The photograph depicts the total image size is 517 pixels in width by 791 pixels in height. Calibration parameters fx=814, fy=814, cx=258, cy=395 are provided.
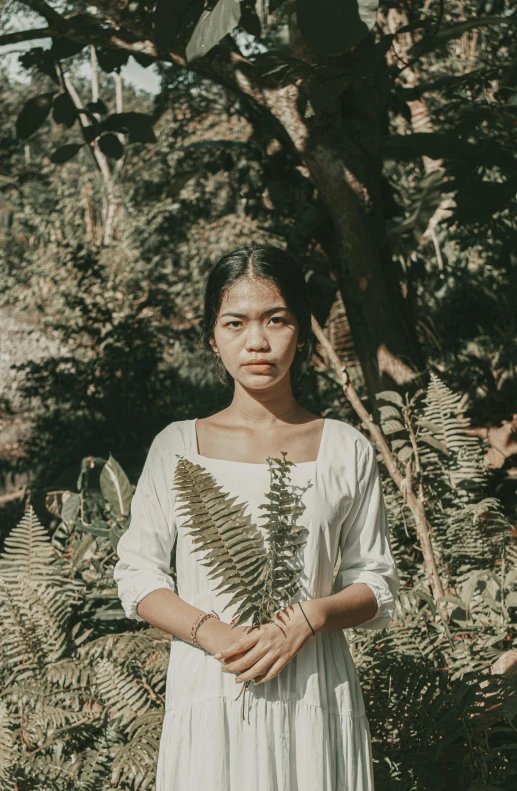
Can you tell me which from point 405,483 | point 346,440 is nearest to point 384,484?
point 405,483

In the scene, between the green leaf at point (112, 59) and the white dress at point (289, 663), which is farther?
the green leaf at point (112, 59)

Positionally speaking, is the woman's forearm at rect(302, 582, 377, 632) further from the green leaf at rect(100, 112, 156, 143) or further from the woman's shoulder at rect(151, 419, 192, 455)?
the green leaf at rect(100, 112, 156, 143)

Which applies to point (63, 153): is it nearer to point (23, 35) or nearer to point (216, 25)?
point (23, 35)

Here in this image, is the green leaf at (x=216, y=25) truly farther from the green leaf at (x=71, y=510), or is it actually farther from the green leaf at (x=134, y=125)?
the green leaf at (x=71, y=510)

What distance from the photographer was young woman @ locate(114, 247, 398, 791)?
1484mm

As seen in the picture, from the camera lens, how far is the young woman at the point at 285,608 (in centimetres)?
148

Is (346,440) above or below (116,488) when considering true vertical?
below

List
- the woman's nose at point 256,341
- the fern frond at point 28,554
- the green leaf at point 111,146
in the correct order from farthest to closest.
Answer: the green leaf at point 111,146, the fern frond at point 28,554, the woman's nose at point 256,341

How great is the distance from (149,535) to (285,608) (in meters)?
0.34

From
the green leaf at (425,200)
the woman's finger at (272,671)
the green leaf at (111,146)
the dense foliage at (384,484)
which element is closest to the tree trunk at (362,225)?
the dense foliage at (384,484)

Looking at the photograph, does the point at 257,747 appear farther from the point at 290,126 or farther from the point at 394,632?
the point at 290,126

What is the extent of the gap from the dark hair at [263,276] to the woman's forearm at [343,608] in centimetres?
55

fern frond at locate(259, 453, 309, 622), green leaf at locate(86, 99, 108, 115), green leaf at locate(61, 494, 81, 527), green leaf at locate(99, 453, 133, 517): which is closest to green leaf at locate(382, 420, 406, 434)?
green leaf at locate(99, 453, 133, 517)

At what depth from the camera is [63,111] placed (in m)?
3.58
